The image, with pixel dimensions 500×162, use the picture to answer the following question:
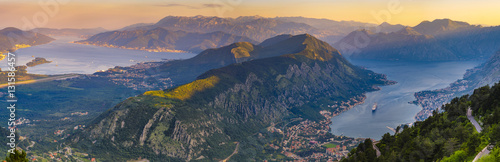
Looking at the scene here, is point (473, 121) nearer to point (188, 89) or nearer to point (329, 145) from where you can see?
point (329, 145)

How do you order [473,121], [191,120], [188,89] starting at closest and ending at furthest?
[473,121]
[191,120]
[188,89]

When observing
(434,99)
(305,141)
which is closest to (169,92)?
(305,141)

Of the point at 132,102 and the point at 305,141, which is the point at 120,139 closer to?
the point at 132,102

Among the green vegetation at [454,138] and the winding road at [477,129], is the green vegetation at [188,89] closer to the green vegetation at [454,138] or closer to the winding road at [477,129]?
the green vegetation at [454,138]

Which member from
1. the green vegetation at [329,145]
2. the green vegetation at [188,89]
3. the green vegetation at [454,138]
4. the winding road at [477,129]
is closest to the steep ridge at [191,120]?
the green vegetation at [188,89]

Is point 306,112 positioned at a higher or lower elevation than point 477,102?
lower

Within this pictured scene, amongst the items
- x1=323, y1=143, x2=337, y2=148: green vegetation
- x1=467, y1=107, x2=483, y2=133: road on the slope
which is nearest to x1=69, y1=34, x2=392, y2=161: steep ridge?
x1=323, y1=143, x2=337, y2=148: green vegetation

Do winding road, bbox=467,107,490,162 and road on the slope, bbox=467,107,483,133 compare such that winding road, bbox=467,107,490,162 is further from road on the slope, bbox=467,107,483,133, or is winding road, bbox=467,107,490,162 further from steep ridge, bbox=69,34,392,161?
steep ridge, bbox=69,34,392,161

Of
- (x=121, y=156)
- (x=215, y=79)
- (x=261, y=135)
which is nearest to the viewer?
(x=121, y=156)

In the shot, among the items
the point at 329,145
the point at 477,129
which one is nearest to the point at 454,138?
the point at 477,129
